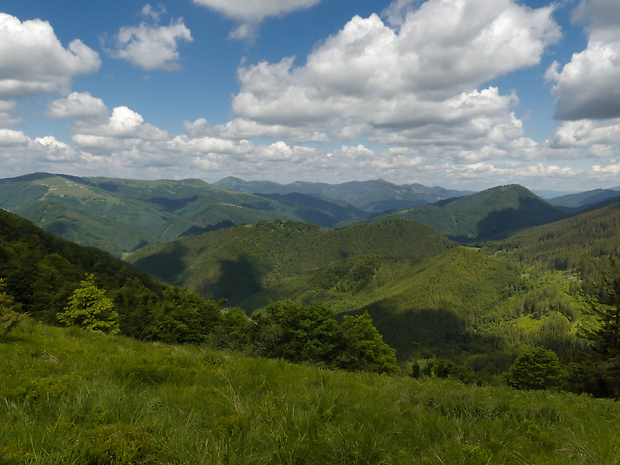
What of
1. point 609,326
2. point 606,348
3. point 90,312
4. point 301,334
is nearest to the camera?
point 609,326

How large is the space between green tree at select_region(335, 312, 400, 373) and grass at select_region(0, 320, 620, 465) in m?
33.7

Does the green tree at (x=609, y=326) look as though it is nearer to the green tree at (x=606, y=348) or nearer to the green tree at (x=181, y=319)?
the green tree at (x=606, y=348)

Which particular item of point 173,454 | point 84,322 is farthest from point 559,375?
point 84,322

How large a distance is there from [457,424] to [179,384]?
5557mm

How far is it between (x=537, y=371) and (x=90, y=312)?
72.4 meters

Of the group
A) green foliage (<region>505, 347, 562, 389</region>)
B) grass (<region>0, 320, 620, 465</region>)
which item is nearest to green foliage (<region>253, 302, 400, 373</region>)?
grass (<region>0, 320, 620, 465</region>)

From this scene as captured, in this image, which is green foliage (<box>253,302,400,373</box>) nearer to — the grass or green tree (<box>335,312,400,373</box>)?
green tree (<box>335,312,400,373</box>)

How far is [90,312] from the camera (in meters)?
34.6

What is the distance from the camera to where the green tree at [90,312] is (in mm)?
33844

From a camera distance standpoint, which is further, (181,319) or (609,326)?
(181,319)

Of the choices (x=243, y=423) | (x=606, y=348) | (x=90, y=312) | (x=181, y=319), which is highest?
(x=243, y=423)

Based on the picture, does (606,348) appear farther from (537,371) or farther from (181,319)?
(181,319)

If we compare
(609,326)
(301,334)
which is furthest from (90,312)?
(609,326)

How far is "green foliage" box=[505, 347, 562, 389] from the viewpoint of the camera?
172 feet
